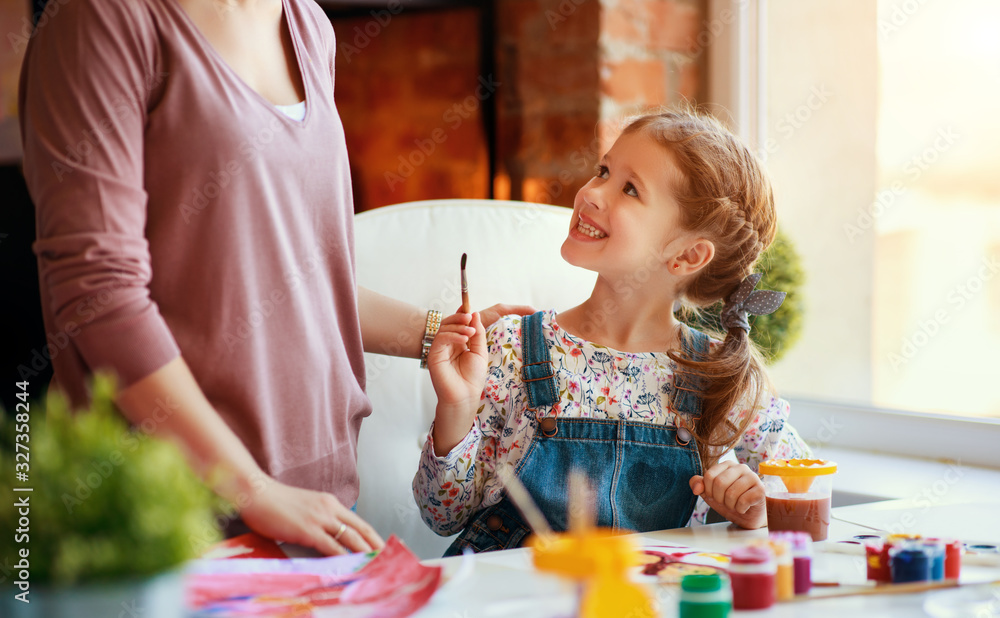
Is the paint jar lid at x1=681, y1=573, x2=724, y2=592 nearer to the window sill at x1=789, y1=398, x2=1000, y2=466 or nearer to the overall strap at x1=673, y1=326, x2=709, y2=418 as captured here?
the overall strap at x1=673, y1=326, x2=709, y2=418

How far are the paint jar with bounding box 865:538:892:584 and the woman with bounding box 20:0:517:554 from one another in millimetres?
441

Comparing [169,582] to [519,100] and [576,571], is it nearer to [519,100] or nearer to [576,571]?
[576,571]

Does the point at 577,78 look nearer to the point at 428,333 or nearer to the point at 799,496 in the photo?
the point at 428,333

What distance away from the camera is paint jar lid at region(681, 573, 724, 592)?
2.18 ft

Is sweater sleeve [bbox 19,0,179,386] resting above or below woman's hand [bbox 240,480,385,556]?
above

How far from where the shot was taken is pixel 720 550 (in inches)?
36.6

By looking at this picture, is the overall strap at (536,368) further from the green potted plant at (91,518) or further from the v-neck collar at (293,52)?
the green potted plant at (91,518)

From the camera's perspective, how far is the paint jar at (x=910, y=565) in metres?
0.77

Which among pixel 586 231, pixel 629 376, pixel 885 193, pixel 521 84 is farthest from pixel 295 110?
pixel 521 84

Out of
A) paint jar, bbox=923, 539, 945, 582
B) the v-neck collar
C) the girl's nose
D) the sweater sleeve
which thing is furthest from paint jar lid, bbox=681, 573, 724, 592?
the girl's nose

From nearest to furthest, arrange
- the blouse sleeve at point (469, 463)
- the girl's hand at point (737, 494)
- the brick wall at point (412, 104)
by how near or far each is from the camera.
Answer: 1. the girl's hand at point (737, 494)
2. the blouse sleeve at point (469, 463)
3. the brick wall at point (412, 104)

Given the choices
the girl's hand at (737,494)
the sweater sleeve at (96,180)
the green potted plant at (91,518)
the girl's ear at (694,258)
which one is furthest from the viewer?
the girl's ear at (694,258)

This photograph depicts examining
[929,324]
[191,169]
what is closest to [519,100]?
[929,324]

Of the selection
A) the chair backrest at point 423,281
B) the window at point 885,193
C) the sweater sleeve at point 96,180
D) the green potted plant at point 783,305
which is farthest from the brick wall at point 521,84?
the sweater sleeve at point 96,180
